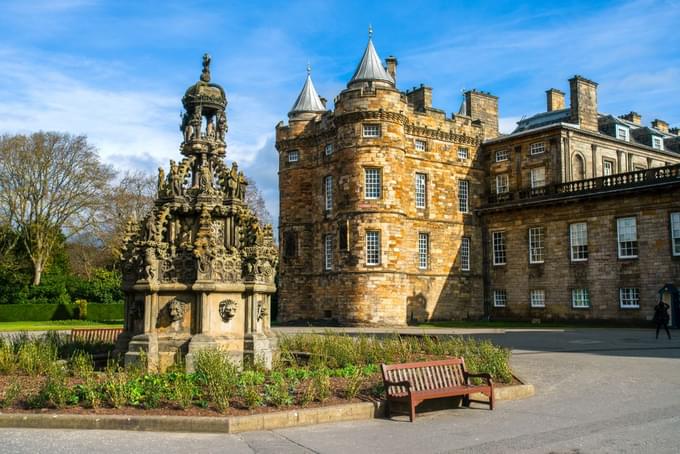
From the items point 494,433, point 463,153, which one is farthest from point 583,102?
point 494,433

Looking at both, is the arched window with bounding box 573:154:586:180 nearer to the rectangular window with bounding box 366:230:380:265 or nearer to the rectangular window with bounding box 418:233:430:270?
the rectangular window with bounding box 418:233:430:270

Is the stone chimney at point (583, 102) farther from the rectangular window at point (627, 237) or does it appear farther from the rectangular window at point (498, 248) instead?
the rectangular window at point (627, 237)

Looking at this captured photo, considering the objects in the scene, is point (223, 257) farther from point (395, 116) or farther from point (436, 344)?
point (395, 116)

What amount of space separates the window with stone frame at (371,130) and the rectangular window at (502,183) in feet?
31.6

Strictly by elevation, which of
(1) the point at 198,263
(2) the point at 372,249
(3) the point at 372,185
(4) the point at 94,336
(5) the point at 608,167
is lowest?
(4) the point at 94,336

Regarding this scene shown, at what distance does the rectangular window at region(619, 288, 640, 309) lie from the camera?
3406cm

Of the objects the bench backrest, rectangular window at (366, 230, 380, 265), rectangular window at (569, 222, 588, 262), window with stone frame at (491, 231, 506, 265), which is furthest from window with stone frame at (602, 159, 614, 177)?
the bench backrest

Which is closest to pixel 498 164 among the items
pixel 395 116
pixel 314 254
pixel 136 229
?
pixel 395 116

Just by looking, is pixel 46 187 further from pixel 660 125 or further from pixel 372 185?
pixel 660 125

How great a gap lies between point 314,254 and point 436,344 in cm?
2558

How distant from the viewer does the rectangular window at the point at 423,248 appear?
39.6 m

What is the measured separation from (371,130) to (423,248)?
7.72 metres

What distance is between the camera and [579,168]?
4072cm

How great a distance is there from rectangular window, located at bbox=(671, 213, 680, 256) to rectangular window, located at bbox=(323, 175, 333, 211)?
17.8 meters
